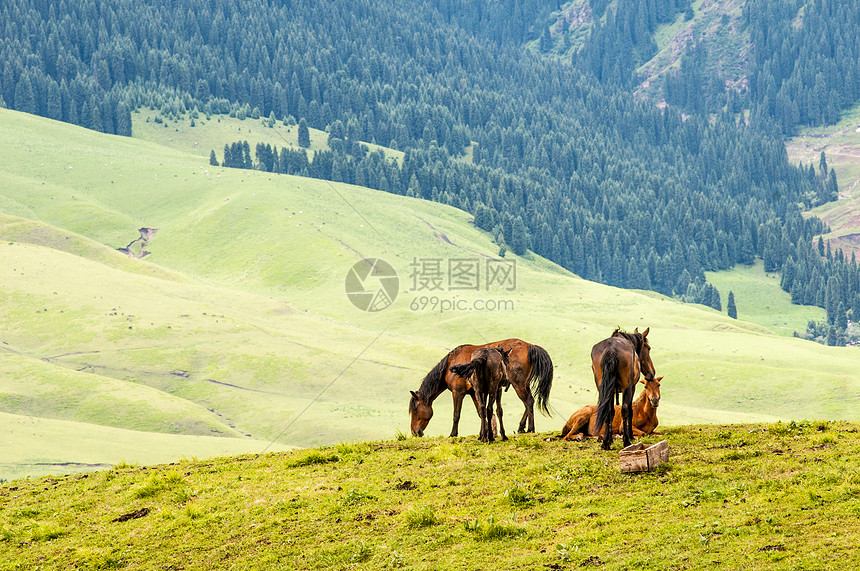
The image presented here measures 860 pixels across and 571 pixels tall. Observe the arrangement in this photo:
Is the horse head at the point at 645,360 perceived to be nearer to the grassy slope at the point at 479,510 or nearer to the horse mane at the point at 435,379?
the grassy slope at the point at 479,510

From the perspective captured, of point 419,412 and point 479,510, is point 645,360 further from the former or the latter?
point 419,412

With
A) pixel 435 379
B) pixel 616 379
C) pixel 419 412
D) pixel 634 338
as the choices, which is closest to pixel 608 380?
pixel 616 379

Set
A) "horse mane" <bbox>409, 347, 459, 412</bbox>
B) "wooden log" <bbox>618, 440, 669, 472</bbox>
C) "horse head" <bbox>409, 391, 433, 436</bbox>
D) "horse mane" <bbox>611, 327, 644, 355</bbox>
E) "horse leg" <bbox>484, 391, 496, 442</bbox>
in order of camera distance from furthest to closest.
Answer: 1. "horse head" <bbox>409, 391, 433, 436</bbox>
2. "horse mane" <bbox>409, 347, 459, 412</bbox>
3. "horse leg" <bbox>484, 391, 496, 442</bbox>
4. "horse mane" <bbox>611, 327, 644, 355</bbox>
5. "wooden log" <bbox>618, 440, 669, 472</bbox>

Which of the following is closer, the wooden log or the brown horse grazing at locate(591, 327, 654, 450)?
the wooden log

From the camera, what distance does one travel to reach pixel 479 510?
17.7 metres

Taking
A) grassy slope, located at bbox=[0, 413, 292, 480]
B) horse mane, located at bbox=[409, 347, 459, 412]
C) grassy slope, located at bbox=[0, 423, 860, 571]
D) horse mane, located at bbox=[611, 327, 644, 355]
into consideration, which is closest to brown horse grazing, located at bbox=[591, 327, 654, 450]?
horse mane, located at bbox=[611, 327, 644, 355]

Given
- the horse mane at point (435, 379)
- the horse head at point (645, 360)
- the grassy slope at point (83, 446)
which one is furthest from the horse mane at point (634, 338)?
the grassy slope at point (83, 446)

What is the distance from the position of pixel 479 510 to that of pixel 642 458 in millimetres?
3774

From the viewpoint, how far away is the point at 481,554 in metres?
15.5

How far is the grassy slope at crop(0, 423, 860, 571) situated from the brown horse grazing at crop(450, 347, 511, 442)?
3.14ft

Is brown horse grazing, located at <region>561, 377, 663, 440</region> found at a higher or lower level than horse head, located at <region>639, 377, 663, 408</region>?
lower

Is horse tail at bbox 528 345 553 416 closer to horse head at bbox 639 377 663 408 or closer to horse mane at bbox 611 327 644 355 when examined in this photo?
horse head at bbox 639 377 663 408

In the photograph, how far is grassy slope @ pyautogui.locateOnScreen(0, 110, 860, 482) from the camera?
3142 inches

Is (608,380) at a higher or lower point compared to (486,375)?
higher
